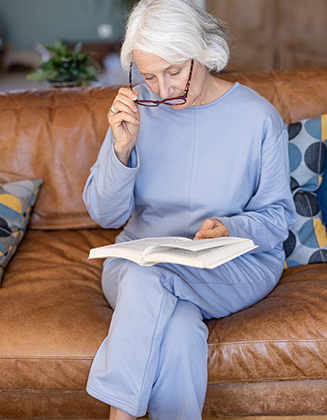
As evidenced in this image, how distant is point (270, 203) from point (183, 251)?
1.58 ft

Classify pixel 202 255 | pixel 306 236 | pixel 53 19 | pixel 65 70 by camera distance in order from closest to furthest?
pixel 202 255 < pixel 306 236 < pixel 65 70 < pixel 53 19

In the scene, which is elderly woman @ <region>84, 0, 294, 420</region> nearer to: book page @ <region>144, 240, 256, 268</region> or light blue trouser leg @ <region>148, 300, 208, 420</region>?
light blue trouser leg @ <region>148, 300, 208, 420</region>

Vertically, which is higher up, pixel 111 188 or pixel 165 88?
pixel 165 88

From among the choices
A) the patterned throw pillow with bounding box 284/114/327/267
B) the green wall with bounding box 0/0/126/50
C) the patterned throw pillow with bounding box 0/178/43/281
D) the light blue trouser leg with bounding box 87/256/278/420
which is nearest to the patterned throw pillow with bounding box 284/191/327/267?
the patterned throw pillow with bounding box 284/114/327/267

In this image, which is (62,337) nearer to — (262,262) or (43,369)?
(43,369)

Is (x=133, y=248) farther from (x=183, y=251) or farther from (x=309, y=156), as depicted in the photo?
(x=309, y=156)

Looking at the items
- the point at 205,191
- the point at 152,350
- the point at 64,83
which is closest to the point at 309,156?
the point at 205,191

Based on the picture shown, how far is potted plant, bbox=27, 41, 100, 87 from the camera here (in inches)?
99.3

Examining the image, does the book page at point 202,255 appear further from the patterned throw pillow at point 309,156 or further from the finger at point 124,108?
the patterned throw pillow at point 309,156

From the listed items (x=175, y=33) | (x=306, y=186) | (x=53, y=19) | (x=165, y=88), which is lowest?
(x=53, y=19)

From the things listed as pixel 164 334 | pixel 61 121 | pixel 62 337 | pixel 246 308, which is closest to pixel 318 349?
pixel 246 308

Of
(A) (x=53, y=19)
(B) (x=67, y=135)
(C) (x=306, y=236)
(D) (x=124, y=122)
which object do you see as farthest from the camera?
(A) (x=53, y=19)

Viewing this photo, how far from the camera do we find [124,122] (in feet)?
4.84

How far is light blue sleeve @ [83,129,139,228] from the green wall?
20.0 feet
